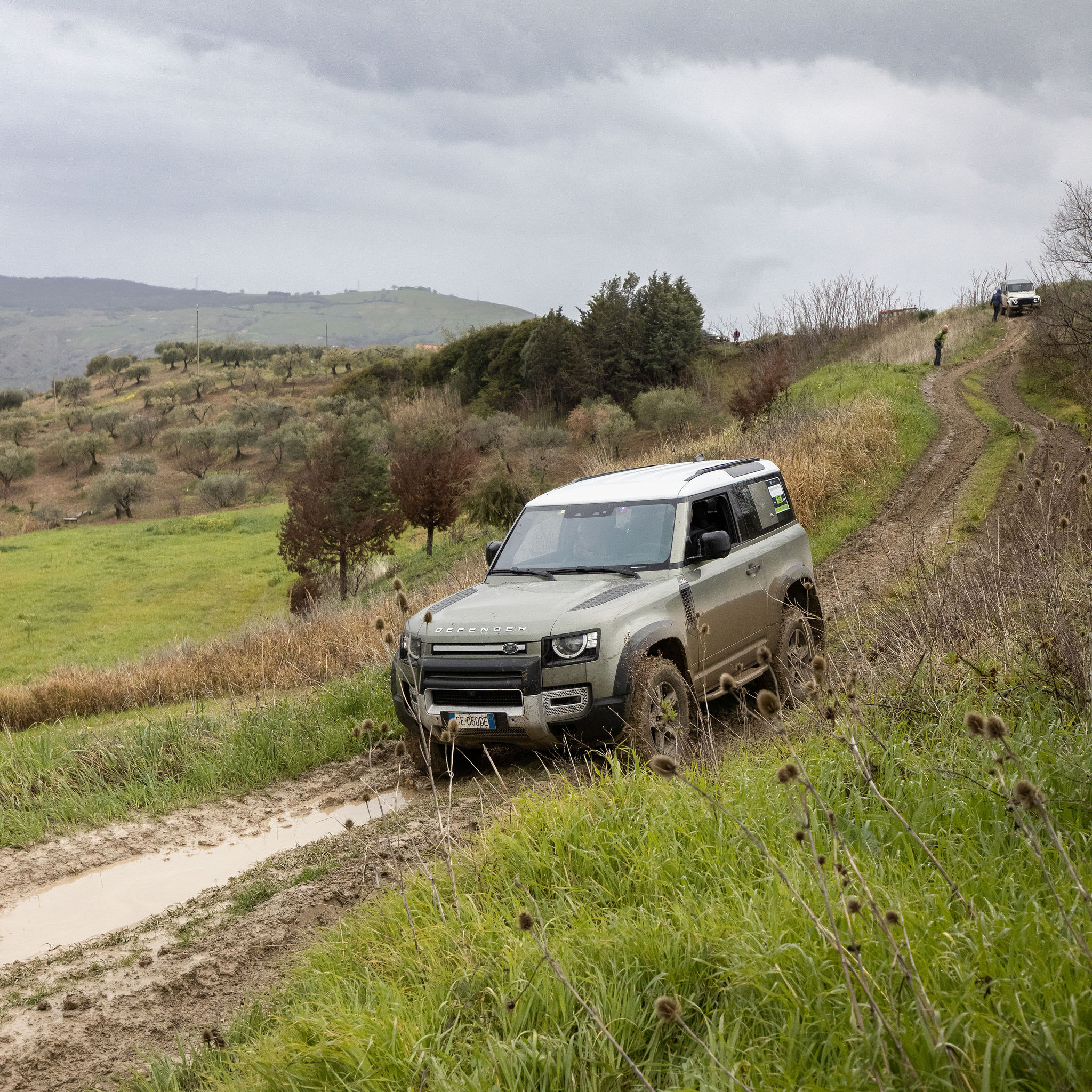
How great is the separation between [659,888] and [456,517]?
109 ft

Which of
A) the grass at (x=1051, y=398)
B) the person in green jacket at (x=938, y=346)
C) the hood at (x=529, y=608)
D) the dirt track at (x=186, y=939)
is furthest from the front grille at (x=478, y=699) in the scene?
the person in green jacket at (x=938, y=346)

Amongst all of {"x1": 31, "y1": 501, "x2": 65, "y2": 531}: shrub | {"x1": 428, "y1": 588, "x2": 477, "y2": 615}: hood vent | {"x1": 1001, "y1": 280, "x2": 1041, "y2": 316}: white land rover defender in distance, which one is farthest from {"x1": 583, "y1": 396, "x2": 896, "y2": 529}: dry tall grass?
{"x1": 31, "y1": 501, "x2": 65, "y2": 531}: shrub

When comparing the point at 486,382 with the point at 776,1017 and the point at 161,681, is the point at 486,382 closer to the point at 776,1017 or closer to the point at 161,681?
the point at 161,681

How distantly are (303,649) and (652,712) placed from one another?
9.46 m

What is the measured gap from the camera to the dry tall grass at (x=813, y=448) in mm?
17812

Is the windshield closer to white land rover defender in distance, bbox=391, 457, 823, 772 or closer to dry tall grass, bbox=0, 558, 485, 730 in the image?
white land rover defender in distance, bbox=391, 457, 823, 772

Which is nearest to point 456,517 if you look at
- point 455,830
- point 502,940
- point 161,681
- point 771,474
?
point 161,681

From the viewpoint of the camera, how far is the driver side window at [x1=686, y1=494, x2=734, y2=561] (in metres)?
7.35

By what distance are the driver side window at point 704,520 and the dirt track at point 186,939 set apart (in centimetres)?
209

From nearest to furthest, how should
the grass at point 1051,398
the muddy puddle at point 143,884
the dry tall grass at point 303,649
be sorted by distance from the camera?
the muddy puddle at point 143,884
the dry tall grass at point 303,649
the grass at point 1051,398

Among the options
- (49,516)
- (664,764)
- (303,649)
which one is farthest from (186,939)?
(49,516)

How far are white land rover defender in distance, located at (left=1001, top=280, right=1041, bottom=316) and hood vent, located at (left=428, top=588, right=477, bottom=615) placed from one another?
45.2 m

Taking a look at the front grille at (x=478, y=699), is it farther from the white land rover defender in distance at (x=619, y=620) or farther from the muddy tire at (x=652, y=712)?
the muddy tire at (x=652, y=712)

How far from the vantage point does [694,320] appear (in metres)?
59.2
